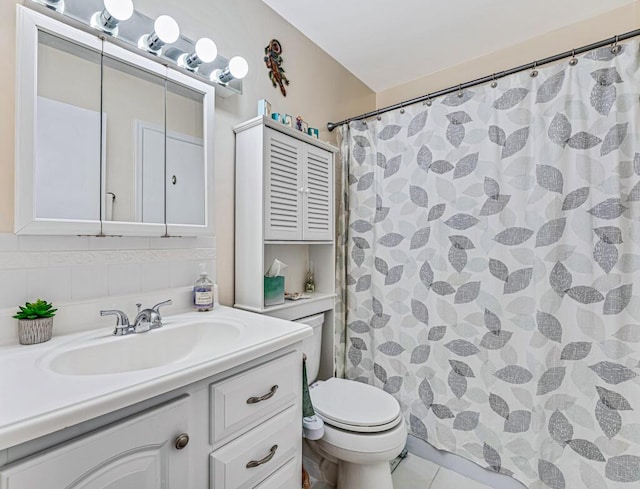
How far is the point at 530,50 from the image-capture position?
184cm

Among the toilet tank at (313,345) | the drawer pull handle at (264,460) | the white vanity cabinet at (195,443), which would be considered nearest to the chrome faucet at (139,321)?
the white vanity cabinet at (195,443)

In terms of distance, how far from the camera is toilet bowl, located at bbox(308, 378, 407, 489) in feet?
4.15

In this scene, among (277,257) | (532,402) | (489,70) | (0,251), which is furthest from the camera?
(489,70)

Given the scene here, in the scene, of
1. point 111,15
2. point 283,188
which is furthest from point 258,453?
point 111,15

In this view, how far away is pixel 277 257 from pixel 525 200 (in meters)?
1.24

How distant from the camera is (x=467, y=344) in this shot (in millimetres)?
1598

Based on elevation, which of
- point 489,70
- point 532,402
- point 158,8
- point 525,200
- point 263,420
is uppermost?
point 489,70

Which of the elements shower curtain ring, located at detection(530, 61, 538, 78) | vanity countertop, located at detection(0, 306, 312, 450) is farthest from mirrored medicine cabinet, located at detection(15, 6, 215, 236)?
shower curtain ring, located at detection(530, 61, 538, 78)

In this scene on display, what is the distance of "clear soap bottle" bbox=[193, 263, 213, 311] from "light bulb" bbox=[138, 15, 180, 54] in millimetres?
857

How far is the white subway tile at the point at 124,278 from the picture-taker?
1080 millimetres

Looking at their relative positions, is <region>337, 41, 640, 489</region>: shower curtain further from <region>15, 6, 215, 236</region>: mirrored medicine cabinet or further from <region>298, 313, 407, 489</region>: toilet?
<region>15, 6, 215, 236</region>: mirrored medicine cabinet

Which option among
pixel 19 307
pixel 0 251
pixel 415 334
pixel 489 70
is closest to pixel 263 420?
pixel 19 307

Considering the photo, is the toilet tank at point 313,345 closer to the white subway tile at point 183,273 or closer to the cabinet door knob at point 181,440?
the white subway tile at point 183,273

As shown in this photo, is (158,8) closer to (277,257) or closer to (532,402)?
(277,257)
